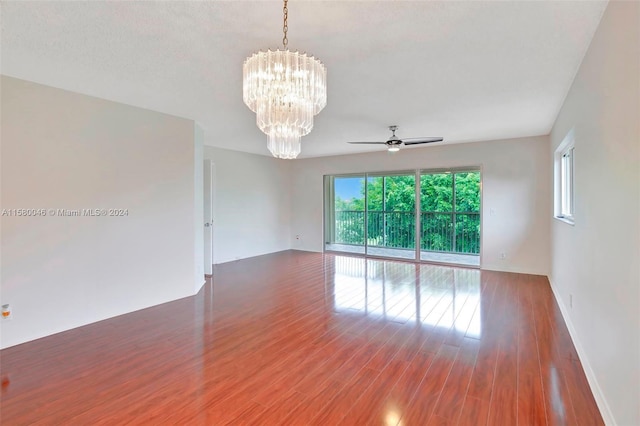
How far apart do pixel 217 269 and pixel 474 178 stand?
218 inches

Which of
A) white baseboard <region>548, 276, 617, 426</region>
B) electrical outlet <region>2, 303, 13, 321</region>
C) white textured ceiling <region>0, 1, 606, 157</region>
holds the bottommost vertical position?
white baseboard <region>548, 276, 617, 426</region>

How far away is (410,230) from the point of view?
24.0 ft

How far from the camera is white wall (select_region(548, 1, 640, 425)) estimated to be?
1.46 metres

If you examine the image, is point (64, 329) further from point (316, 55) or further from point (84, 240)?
point (316, 55)

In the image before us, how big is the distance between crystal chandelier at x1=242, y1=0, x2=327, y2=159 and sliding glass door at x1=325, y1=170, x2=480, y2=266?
16.8 ft

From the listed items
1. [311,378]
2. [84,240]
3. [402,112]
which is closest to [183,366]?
[311,378]

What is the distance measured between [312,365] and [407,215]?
538 cm

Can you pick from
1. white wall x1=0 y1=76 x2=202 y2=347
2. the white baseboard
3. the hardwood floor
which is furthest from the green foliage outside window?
white wall x1=0 y1=76 x2=202 y2=347

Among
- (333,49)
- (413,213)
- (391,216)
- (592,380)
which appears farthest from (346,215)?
(592,380)

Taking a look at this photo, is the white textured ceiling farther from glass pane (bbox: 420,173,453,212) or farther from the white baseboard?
glass pane (bbox: 420,173,453,212)

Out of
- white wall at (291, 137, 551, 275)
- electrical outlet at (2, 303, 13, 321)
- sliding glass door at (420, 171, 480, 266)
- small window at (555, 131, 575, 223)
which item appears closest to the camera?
electrical outlet at (2, 303, 13, 321)

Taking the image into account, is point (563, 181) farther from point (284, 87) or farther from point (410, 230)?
point (284, 87)

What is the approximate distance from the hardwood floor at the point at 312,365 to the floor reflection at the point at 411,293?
37mm

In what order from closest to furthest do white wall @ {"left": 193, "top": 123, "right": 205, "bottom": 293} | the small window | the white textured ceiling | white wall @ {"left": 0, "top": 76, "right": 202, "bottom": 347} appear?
1. the white textured ceiling
2. white wall @ {"left": 0, "top": 76, "right": 202, "bottom": 347}
3. the small window
4. white wall @ {"left": 193, "top": 123, "right": 205, "bottom": 293}
